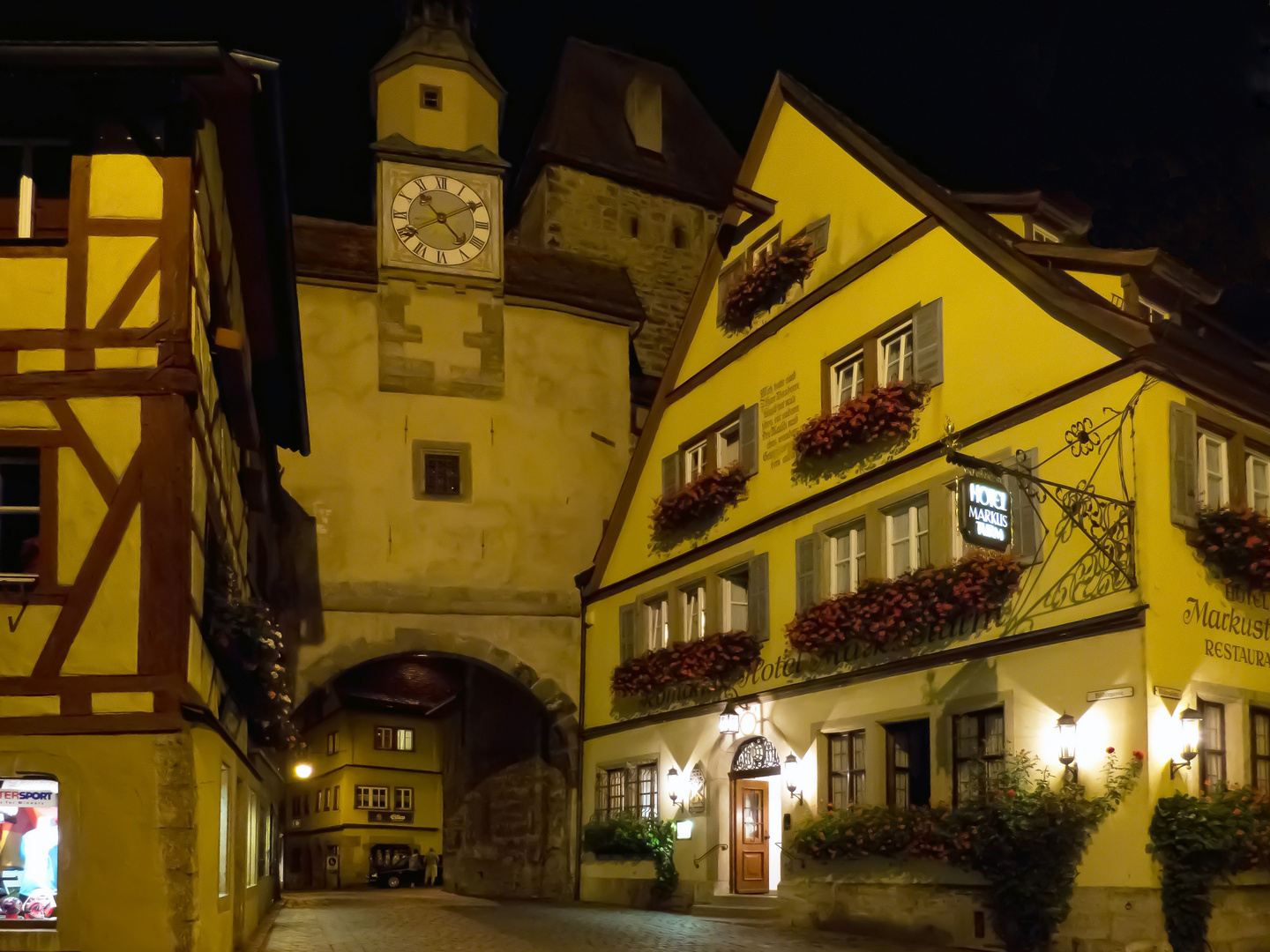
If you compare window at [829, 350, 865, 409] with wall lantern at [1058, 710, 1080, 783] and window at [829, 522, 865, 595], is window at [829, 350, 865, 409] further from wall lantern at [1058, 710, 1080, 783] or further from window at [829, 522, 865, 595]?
wall lantern at [1058, 710, 1080, 783]

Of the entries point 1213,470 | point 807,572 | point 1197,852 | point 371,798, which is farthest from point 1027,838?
point 371,798

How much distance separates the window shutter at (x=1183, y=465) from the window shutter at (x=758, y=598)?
618cm

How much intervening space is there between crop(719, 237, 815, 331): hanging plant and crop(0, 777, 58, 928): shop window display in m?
11.2

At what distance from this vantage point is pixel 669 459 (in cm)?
2122

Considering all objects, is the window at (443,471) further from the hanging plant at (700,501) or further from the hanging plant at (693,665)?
the hanging plant at (693,665)

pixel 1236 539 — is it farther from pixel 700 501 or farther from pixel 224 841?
pixel 224 841

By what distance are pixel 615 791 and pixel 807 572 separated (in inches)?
259

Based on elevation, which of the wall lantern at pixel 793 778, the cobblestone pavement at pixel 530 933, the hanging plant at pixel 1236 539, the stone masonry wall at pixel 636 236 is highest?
the stone masonry wall at pixel 636 236

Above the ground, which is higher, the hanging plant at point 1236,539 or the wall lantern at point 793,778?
the hanging plant at point 1236,539

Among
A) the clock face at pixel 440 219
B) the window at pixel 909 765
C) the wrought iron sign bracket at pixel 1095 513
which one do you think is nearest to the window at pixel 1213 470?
the wrought iron sign bracket at pixel 1095 513

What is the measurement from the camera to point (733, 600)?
1936cm

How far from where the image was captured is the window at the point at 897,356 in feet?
53.5

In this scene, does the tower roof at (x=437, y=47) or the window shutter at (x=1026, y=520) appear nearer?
the window shutter at (x=1026, y=520)

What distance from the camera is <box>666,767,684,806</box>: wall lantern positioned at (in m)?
19.9
